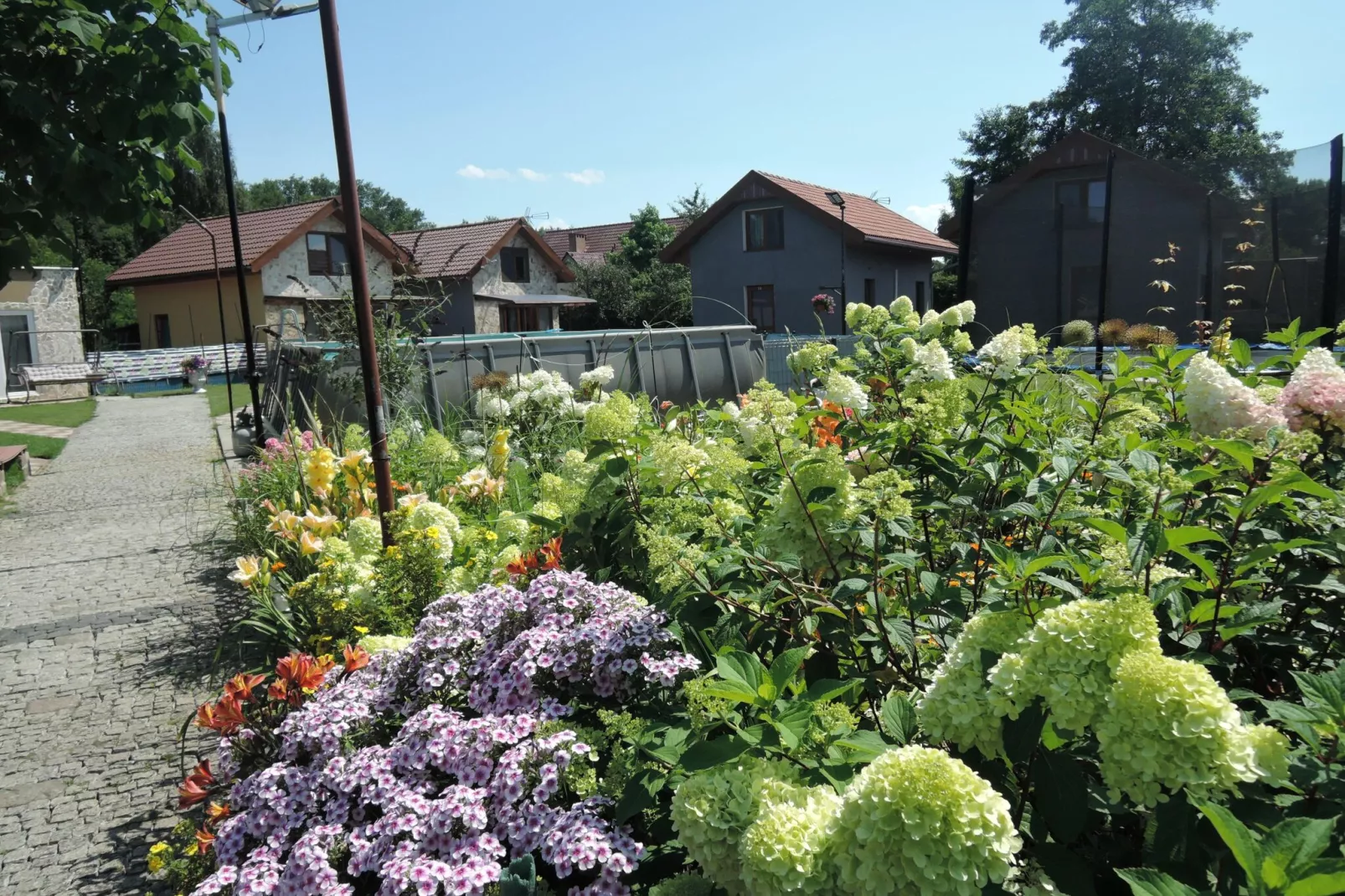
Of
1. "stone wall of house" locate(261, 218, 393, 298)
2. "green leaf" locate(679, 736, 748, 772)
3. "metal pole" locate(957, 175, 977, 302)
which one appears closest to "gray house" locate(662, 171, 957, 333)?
"stone wall of house" locate(261, 218, 393, 298)

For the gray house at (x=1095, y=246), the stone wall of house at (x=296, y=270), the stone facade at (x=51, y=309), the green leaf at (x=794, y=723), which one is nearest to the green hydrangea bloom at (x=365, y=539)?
the green leaf at (x=794, y=723)

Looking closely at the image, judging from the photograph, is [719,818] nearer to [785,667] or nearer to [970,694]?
[785,667]

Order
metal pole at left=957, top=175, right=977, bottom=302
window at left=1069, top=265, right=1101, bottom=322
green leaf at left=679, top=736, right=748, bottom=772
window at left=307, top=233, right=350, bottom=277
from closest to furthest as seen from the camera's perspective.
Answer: green leaf at left=679, top=736, right=748, bottom=772 → metal pole at left=957, top=175, right=977, bottom=302 → window at left=1069, top=265, right=1101, bottom=322 → window at left=307, top=233, right=350, bottom=277

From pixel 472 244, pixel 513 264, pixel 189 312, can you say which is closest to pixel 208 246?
pixel 189 312

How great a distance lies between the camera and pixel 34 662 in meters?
4.35

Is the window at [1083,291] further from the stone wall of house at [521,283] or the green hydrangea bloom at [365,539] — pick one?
the stone wall of house at [521,283]

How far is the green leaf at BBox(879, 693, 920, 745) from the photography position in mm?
1458

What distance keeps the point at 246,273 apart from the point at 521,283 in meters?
11.3

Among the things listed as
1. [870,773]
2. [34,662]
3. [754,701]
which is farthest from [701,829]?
[34,662]

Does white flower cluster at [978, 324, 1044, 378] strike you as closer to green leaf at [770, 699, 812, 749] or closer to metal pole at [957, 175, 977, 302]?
green leaf at [770, 699, 812, 749]

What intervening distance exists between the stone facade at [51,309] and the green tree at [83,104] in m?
26.7

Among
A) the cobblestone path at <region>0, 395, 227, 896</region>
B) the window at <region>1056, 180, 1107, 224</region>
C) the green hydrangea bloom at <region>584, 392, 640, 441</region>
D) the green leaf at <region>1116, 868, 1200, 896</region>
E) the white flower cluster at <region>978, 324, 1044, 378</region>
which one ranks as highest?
the window at <region>1056, 180, 1107, 224</region>

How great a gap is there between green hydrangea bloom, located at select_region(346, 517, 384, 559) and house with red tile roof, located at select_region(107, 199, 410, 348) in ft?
86.5

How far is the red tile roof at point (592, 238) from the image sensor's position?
49719 millimetres
